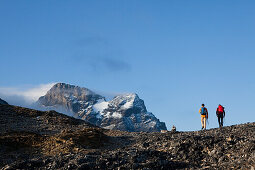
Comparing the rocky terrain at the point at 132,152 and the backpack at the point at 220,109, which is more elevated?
the backpack at the point at 220,109

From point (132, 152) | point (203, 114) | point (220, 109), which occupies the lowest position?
point (132, 152)

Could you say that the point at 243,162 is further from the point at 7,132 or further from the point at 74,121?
the point at 74,121

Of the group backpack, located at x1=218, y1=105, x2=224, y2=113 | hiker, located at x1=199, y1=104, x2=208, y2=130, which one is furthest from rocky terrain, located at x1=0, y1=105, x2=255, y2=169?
backpack, located at x1=218, y1=105, x2=224, y2=113

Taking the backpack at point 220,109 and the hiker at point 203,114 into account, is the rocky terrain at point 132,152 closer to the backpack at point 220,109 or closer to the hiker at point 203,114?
the hiker at point 203,114

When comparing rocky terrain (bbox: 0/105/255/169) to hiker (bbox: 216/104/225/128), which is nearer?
rocky terrain (bbox: 0/105/255/169)

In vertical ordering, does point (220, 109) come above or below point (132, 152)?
above

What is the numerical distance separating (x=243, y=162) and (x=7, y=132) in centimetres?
2795

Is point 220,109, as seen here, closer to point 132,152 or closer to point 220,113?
point 220,113

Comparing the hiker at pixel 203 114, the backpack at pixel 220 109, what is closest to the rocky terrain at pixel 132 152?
the hiker at pixel 203 114

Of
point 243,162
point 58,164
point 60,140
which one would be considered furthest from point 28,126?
point 243,162

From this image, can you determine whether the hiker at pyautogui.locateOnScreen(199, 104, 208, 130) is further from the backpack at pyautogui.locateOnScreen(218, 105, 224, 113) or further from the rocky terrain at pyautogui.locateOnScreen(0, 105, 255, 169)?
the rocky terrain at pyautogui.locateOnScreen(0, 105, 255, 169)

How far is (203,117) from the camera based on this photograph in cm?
3966

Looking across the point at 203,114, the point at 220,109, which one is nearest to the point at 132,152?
the point at 203,114

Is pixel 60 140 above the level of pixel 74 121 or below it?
below
